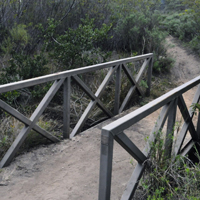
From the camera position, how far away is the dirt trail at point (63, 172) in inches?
114

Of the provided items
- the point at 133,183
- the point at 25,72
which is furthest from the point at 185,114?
the point at 25,72

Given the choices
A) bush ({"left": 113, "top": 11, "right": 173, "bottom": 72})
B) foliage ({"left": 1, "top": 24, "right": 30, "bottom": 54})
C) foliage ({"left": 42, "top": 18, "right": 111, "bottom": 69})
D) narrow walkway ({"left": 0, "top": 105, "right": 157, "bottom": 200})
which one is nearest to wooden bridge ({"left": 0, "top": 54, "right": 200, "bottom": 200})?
narrow walkway ({"left": 0, "top": 105, "right": 157, "bottom": 200})

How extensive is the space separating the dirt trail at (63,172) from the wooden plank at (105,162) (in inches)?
40.0

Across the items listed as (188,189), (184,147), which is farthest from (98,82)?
(188,189)

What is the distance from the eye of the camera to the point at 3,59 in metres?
6.65

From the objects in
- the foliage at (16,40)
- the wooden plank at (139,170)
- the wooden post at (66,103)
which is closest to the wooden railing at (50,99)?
the wooden post at (66,103)

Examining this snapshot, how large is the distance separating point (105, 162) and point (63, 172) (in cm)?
163

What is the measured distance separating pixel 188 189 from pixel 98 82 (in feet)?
12.2

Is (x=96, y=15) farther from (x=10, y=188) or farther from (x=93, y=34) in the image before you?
(x=10, y=188)

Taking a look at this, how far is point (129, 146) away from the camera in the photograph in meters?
2.06

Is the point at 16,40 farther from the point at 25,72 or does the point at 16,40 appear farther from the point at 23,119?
the point at 23,119

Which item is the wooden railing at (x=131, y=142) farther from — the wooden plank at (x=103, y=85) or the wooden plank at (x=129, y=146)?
the wooden plank at (x=103, y=85)

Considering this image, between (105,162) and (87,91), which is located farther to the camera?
(87,91)

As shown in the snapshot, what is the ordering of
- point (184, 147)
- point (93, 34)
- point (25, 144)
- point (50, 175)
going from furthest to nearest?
point (93, 34) → point (25, 144) → point (184, 147) → point (50, 175)
